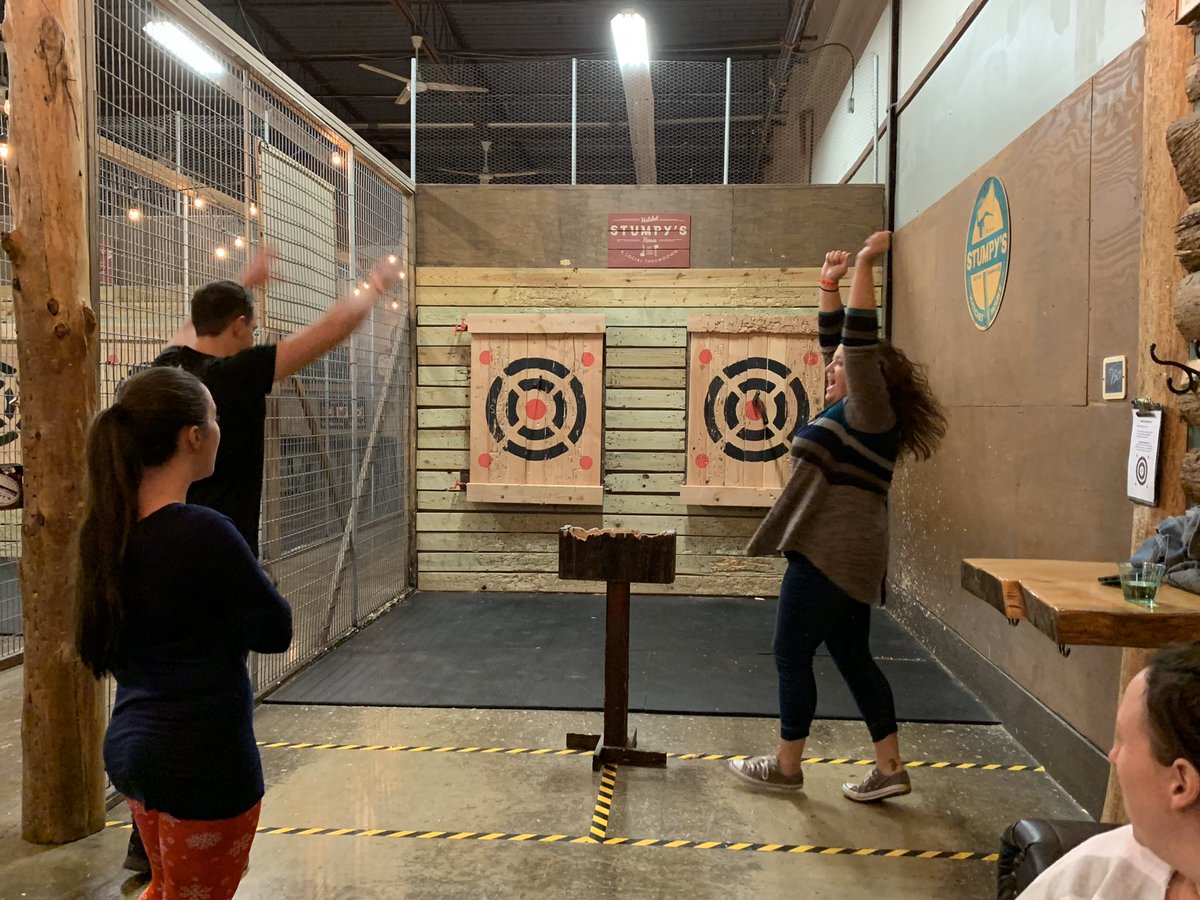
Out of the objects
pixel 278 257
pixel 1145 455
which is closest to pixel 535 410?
pixel 278 257

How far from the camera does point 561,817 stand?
2.38 m

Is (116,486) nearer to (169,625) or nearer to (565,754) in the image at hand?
(169,625)

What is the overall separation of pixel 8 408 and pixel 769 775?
4.90 meters

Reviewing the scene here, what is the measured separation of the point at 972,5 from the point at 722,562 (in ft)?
10.6

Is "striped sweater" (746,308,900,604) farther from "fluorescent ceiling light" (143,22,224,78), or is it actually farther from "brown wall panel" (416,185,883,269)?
"brown wall panel" (416,185,883,269)

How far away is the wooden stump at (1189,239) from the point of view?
179 centimetres

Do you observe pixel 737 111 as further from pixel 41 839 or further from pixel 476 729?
pixel 41 839

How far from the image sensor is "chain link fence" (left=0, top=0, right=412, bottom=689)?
2621 millimetres

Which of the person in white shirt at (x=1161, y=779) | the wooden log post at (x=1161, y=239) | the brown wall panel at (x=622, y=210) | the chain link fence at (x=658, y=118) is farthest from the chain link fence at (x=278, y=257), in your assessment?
the person in white shirt at (x=1161, y=779)

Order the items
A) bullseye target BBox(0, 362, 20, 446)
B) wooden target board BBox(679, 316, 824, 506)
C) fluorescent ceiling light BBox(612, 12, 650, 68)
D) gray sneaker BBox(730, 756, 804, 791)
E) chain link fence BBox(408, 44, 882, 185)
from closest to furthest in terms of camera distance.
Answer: gray sneaker BBox(730, 756, 804, 791) → bullseye target BBox(0, 362, 20, 446) → fluorescent ceiling light BBox(612, 12, 650, 68) → wooden target board BBox(679, 316, 824, 506) → chain link fence BBox(408, 44, 882, 185)

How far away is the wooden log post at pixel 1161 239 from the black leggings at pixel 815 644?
0.62 meters

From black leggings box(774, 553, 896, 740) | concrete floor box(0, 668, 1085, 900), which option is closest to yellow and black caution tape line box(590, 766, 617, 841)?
concrete floor box(0, 668, 1085, 900)

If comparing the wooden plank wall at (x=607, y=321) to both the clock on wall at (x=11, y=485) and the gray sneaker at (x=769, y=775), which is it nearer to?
the gray sneaker at (x=769, y=775)

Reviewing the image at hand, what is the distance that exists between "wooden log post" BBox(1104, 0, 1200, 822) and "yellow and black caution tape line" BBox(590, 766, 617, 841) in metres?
1.28
